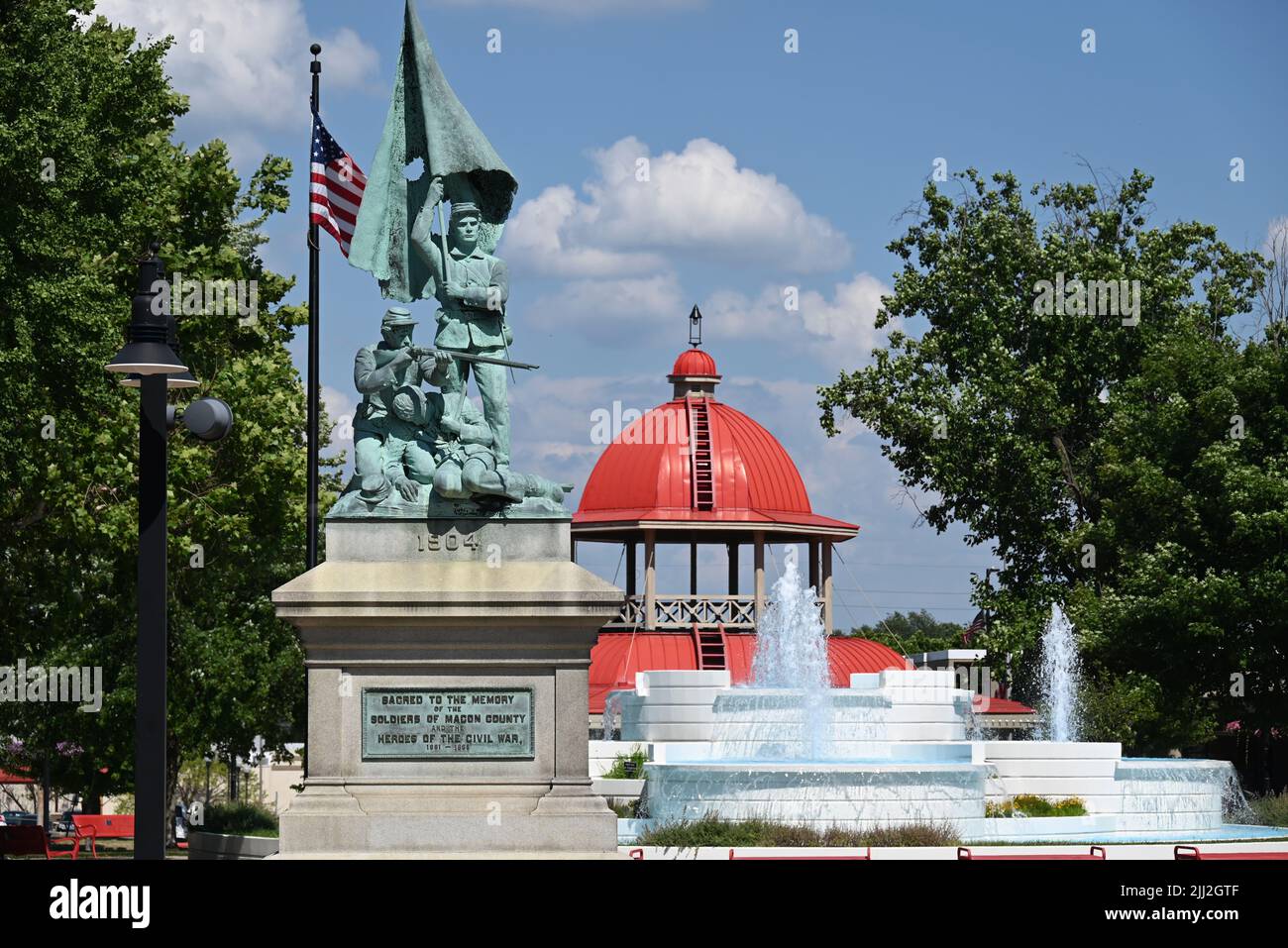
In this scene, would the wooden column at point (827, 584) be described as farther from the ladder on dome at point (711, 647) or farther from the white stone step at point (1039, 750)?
the white stone step at point (1039, 750)

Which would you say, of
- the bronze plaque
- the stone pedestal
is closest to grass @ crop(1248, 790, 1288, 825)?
the stone pedestal

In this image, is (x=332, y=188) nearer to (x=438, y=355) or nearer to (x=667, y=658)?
(x=438, y=355)

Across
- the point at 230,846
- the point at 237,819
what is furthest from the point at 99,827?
the point at 237,819

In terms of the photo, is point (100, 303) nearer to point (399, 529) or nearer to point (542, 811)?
point (399, 529)

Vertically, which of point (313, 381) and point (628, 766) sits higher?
point (313, 381)

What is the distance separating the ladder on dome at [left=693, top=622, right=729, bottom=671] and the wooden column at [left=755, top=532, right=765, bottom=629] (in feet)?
3.37

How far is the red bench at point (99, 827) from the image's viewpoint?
30.8 metres

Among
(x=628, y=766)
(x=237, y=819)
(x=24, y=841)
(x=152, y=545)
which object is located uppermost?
(x=152, y=545)

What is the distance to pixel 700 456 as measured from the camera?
4812 centimetres

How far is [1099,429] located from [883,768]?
23821 mm

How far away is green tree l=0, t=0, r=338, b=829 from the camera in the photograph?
2698 centimetres

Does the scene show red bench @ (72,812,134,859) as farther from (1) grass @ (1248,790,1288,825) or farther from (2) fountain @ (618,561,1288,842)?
(1) grass @ (1248,790,1288,825)

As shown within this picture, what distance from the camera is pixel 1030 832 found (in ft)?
89.1
